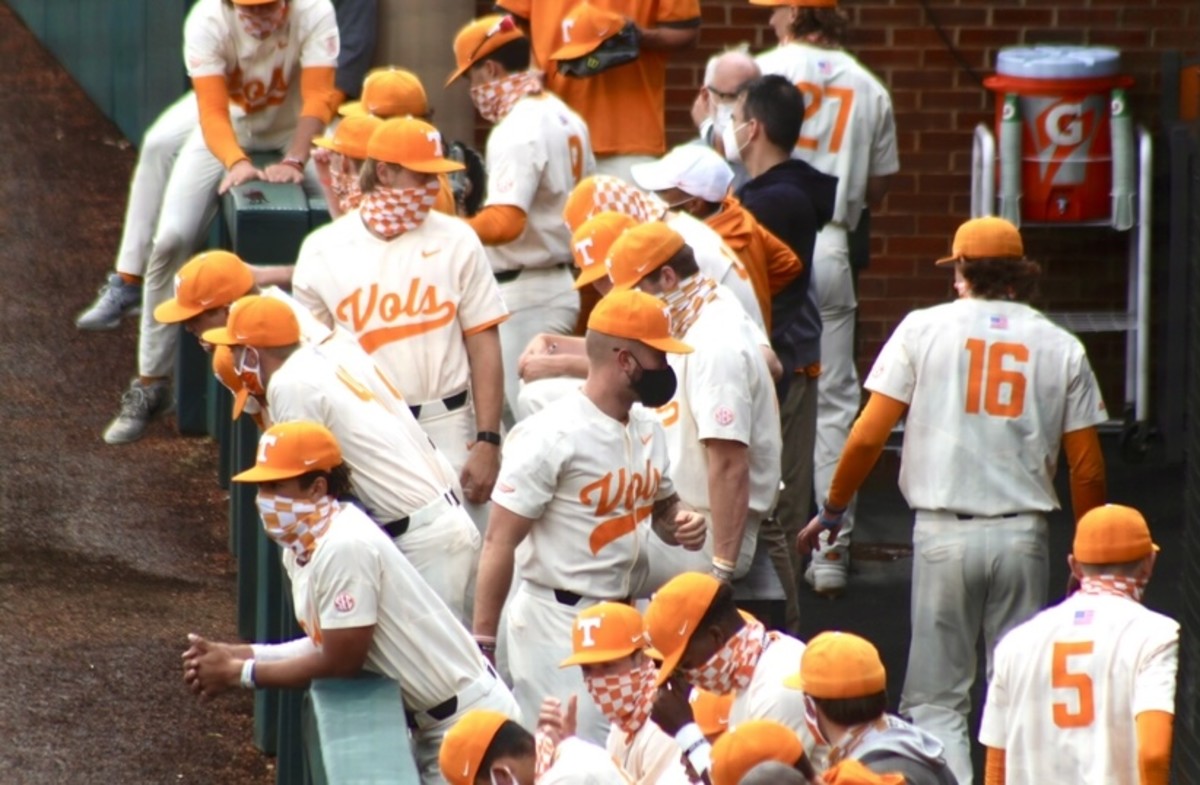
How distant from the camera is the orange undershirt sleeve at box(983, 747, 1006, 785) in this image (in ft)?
19.3

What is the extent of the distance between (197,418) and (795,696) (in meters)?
5.01

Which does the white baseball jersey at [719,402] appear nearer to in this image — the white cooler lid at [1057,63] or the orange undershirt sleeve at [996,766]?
the orange undershirt sleeve at [996,766]

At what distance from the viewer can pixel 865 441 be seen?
6621 millimetres

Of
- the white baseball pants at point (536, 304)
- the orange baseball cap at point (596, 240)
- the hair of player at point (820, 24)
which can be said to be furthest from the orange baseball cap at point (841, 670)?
the hair of player at point (820, 24)

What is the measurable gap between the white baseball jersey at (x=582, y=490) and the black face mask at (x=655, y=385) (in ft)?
0.33

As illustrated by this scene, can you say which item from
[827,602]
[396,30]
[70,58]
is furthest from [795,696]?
[70,58]

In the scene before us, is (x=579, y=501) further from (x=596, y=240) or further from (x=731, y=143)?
(x=731, y=143)

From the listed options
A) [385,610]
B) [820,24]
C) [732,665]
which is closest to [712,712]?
[732,665]

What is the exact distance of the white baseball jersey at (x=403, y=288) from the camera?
6.54 meters

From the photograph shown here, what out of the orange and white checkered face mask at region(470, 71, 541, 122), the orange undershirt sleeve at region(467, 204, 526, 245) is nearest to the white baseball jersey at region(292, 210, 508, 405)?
the orange undershirt sleeve at region(467, 204, 526, 245)

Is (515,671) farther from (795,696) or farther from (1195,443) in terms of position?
(1195,443)

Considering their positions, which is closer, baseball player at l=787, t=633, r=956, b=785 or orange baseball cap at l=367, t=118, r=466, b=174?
baseball player at l=787, t=633, r=956, b=785

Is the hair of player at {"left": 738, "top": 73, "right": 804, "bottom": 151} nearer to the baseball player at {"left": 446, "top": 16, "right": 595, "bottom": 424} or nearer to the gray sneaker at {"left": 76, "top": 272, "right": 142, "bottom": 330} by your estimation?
the baseball player at {"left": 446, "top": 16, "right": 595, "bottom": 424}

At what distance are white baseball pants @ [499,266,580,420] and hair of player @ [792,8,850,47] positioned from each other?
1.64m
